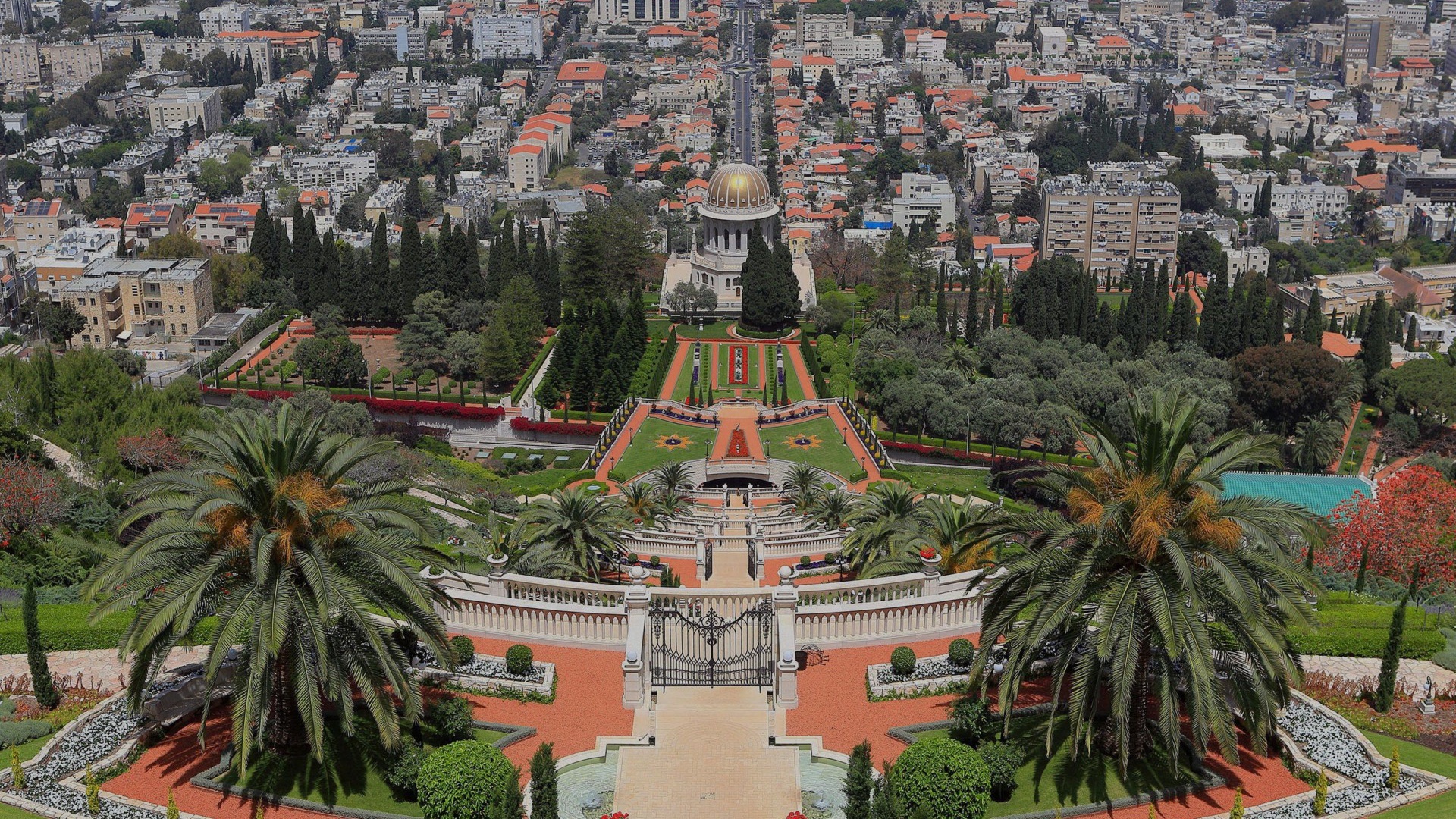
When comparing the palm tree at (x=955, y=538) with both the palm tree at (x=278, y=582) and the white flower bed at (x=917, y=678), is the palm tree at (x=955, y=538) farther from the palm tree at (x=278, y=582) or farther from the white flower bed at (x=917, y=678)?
the palm tree at (x=278, y=582)

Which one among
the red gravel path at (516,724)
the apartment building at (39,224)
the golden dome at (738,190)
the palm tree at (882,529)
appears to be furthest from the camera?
the apartment building at (39,224)

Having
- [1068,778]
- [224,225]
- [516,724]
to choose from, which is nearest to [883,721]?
[1068,778]

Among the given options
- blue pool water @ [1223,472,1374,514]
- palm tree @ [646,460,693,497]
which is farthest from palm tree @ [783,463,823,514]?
blue pool water @ [1223,472,1374,514]

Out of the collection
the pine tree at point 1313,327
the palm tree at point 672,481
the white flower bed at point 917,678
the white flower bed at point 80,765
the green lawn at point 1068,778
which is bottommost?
the pine tree at point 1313,327

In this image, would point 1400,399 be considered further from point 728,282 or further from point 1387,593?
point 1387,593

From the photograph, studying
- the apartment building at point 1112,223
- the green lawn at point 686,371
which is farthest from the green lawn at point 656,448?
the apartment building at point 1112,223

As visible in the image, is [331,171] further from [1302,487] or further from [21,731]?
[21,731]
